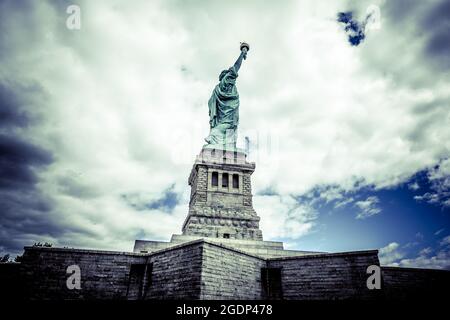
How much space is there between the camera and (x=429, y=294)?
14.6 meters

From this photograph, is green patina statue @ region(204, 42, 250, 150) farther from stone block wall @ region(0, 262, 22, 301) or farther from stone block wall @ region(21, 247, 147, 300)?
stone block wall @ region(0, 262, 22, 301)

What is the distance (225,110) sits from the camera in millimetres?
28141

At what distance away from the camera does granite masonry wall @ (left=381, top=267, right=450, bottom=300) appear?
1404cm

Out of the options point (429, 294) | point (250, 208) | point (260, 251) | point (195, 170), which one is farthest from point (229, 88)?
point (429, 294)

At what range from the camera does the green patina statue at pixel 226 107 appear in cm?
2730

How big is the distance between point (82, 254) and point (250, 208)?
14200mm

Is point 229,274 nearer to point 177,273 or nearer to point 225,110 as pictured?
point 177,273

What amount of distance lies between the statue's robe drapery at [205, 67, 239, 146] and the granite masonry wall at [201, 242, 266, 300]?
15.2 metres

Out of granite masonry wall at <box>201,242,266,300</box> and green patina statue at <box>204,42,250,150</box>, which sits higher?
green patina statue at <box>204,42,250,150</box>

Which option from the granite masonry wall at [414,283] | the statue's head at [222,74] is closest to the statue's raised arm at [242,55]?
the statue's head at [222,74]

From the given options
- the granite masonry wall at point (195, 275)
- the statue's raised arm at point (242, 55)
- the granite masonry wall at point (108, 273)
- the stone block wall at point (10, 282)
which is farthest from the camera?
the statue's raised arm at point (242, 55)

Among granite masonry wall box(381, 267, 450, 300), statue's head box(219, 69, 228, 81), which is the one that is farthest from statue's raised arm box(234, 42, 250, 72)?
granite masonry wall box(381, 267, 450, 300)

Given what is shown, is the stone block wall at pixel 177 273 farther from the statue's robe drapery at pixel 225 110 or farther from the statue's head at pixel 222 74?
the statue's head at pixel 222 74
